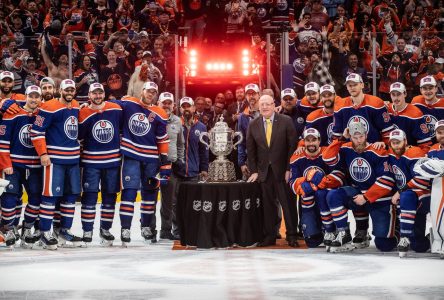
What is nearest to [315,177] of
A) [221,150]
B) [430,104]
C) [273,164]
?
[273,164]

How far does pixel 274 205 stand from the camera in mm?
9578

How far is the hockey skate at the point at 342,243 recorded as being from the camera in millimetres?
8953

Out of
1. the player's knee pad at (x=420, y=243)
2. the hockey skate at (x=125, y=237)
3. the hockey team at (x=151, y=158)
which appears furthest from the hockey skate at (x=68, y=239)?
the player's knee pad at (x=420, y=243)

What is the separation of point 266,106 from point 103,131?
5.12ft

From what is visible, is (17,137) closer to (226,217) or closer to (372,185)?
(226,217)

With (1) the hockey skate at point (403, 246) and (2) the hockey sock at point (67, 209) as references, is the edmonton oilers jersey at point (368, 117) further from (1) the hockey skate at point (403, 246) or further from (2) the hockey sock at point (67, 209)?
(2) the hockey sock at point (67, 209)

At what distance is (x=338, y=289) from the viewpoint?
271 inches

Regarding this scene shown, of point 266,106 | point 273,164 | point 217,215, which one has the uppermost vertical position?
point 266,106

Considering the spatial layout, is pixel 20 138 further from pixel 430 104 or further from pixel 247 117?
pixel 430 104

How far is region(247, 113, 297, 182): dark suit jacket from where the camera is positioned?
31.4 ft

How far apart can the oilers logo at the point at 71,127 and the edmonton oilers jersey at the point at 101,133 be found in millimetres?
112

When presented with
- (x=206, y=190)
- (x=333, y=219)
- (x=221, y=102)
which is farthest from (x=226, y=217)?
(x=221, y=102)

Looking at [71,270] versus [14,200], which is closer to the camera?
[71,270]

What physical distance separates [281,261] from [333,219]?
0.92 meters
